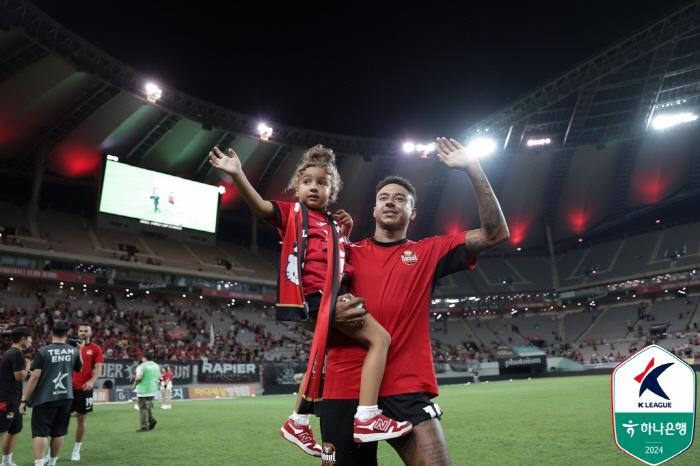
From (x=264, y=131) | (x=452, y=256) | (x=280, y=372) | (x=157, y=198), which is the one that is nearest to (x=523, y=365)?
(x=280, y=372)

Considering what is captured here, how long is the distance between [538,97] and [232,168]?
119ft

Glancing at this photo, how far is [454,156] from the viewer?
9.89 ft

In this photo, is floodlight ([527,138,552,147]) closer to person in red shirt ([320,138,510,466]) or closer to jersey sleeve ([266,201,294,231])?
person in red shirt ([320,138,510,466])

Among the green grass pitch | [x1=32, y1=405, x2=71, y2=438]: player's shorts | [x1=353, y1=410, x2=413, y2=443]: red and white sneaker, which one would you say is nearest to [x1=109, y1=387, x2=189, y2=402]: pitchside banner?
the green grass pitch

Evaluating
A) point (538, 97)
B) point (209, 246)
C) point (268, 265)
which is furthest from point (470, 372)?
point (209, 246)

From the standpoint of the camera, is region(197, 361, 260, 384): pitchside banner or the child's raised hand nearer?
the child's raised hand

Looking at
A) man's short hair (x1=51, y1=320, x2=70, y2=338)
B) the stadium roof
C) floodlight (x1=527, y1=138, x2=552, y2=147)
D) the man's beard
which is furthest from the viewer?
floodlight (x1=527, y1=138, x2=552, y2=147)

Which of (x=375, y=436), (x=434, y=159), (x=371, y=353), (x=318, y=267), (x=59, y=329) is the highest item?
(x=434, y=159)

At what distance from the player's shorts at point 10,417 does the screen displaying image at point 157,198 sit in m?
33.1

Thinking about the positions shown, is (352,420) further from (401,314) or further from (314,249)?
(314,249)

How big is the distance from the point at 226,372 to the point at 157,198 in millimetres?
19214

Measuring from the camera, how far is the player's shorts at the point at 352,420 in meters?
2.52

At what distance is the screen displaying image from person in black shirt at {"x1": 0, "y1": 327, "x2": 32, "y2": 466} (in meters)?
32.8

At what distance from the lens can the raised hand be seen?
296 cm
